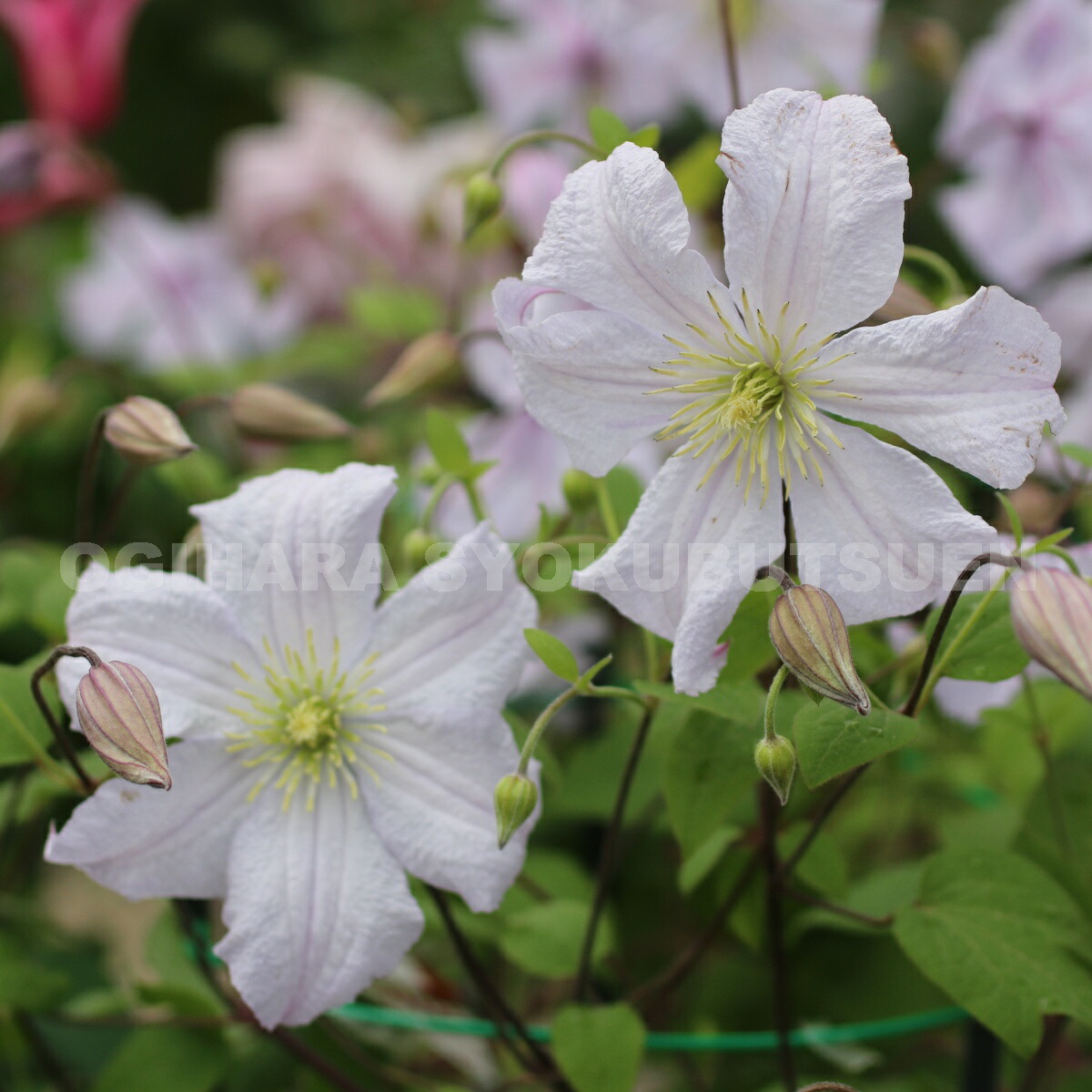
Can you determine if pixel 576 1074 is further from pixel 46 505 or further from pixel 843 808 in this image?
pixel 46 505

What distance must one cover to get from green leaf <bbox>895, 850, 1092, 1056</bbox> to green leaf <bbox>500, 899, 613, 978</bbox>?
0.52ft

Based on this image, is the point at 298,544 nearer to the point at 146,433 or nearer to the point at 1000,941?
the point at 146,433

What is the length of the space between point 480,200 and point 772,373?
199mm

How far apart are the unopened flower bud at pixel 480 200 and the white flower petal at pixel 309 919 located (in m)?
0.29

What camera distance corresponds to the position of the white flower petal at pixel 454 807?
1.61 feet

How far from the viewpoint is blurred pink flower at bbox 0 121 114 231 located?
1.11 metres

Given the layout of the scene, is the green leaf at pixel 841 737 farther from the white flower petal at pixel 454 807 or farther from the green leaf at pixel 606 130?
the green leaf at pixel 606 130

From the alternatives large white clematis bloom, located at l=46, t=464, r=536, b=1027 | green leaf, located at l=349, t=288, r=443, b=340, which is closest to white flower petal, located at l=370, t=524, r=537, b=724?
large white clematis bloom, located at l=46, t=464, r=536, b=1027

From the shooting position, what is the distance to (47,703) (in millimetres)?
512

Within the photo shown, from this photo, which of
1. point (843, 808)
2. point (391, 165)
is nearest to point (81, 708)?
point (843, 808)

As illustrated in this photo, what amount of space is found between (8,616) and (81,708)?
0.71 ft

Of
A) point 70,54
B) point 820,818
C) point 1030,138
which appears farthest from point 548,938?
point 70,54

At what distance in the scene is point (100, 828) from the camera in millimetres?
491

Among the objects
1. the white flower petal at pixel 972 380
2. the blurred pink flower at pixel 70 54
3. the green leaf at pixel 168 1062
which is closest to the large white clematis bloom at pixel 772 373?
the white flower petal at pixel 972 380
